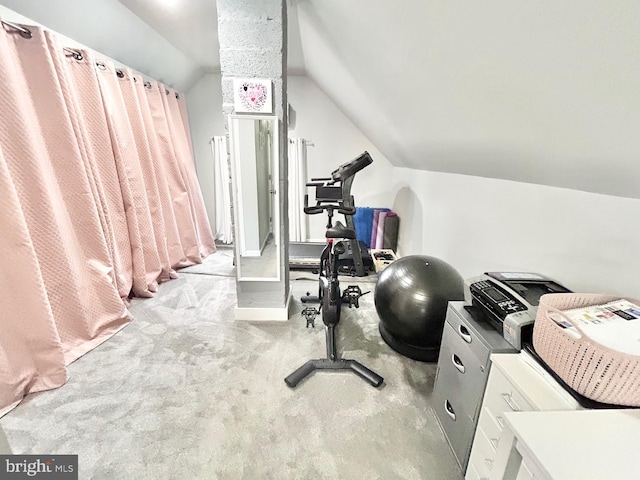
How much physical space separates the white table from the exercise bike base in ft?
3.22

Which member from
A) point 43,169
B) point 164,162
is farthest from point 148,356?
point 164,162

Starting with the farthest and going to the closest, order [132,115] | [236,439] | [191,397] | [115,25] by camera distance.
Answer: [132,115] → [115,25] → [191,397] → [236,439]

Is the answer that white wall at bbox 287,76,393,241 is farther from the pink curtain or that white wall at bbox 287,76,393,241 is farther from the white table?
the white table

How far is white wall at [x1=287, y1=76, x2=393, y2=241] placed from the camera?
3846 millimetres

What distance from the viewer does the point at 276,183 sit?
2.15 m

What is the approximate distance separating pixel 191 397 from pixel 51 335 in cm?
90

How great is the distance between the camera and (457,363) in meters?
1.29

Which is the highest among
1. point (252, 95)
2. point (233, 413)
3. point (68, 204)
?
point (252, 95)

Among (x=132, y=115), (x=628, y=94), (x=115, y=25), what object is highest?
(x=115, y=25)

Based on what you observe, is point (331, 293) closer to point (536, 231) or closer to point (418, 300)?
point (418, 300)

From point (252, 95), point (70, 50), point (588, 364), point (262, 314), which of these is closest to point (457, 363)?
point (588, 364)

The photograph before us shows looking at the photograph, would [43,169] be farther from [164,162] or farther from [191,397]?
[191,397]

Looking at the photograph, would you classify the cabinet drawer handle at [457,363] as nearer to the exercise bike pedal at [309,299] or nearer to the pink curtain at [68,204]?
the exercise bike pedal at [309,299]

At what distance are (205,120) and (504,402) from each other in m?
4.31
